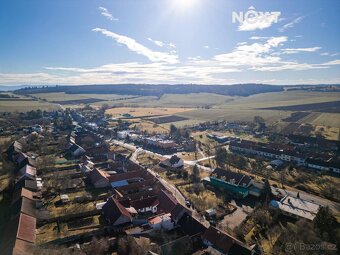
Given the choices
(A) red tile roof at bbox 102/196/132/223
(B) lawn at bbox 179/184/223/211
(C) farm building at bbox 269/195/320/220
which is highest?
(A) red tile roof at bbox 102/196/132/223

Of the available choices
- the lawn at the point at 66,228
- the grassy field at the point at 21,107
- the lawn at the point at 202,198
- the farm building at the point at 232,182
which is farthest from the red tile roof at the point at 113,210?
the grassy field at the point at 21,107

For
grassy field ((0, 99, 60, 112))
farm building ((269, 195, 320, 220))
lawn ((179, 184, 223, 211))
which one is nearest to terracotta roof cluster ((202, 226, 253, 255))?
lawn ((179, 184, 223, 211))

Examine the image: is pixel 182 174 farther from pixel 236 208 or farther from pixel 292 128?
pixel 292 128

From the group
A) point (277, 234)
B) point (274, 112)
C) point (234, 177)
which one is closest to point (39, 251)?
point (277, 234)

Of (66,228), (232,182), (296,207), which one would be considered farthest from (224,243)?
(66,228)

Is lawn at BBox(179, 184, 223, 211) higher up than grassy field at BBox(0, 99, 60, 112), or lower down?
higher up

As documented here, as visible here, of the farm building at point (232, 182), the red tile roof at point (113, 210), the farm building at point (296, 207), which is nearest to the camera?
the red tile roof at point (113, 210)

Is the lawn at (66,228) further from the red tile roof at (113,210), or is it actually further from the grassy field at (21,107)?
the grassy field at (21,107)

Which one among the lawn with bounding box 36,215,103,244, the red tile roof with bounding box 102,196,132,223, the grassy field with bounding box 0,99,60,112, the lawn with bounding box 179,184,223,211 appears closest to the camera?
the lawn with bounding box 36,215,103,244

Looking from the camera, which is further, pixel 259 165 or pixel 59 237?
pixel 259 165

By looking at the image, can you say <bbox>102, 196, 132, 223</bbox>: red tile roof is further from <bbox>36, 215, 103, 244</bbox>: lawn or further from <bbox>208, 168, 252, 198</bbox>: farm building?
<bbox>208, 168, 252, 198</bbox>: farm building

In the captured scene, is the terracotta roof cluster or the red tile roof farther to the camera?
the red tile roof
